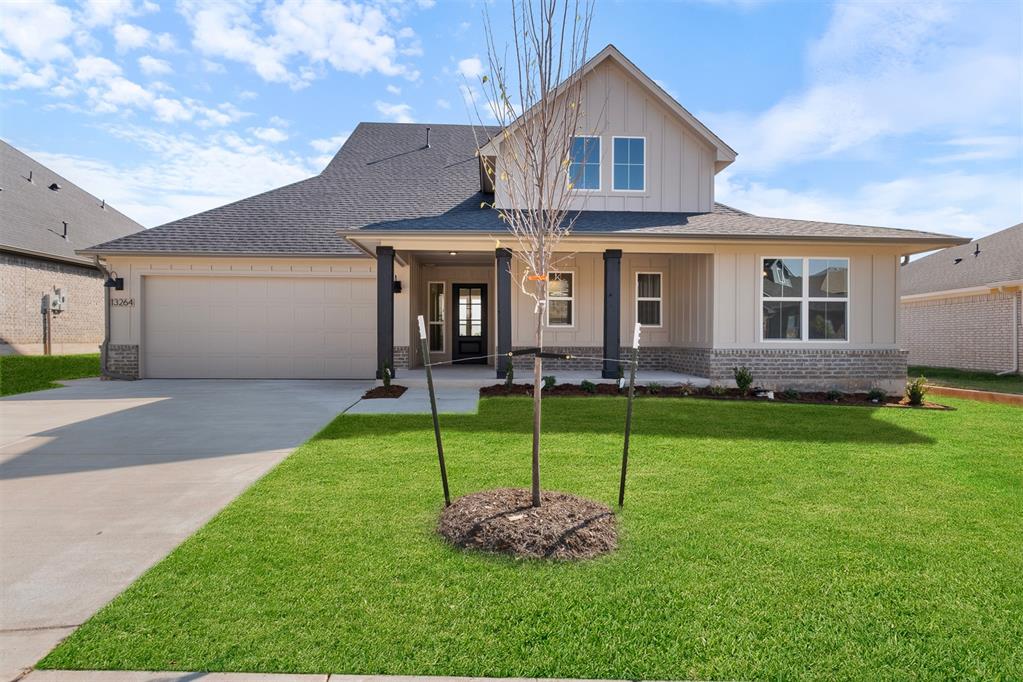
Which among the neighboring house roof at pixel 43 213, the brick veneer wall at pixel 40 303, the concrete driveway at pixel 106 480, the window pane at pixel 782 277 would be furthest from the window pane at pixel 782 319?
the brick veneer wall at pixel 40 303

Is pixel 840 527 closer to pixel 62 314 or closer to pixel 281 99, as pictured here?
pixel 281 99

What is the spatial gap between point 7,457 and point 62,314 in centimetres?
1885

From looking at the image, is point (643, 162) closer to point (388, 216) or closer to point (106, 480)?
point (388, 216)

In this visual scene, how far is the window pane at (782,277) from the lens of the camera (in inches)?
439

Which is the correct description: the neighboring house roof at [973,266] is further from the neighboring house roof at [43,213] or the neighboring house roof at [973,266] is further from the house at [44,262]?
the neighboring house roof at [43,213]

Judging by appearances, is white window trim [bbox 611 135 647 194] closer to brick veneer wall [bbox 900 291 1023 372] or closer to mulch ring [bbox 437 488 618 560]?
mulch ring [bbox 437 488 618 560]

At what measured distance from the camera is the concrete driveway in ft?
9.55

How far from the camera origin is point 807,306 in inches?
442

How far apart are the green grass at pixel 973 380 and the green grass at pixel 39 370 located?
20.7 meters

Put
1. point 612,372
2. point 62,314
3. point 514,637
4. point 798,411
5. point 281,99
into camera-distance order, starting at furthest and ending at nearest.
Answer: point 62,314 < point 281,99 < point 612,372 < point 798,411 < point 514,637

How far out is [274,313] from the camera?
13.4 m

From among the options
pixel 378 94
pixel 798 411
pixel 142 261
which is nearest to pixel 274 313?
pixel 142 261

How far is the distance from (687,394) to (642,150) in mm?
5711

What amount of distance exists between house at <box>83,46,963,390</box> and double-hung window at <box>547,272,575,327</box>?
0.05 m
